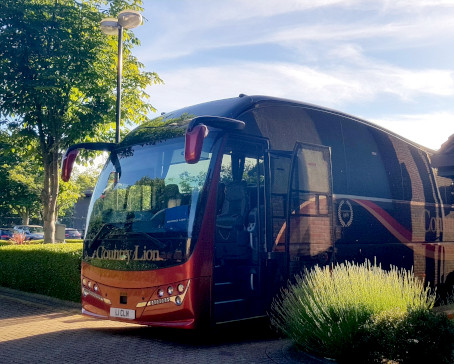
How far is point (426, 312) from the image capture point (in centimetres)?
691

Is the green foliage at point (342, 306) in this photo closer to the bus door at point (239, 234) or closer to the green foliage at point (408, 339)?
the green foliage at point (408, 339)

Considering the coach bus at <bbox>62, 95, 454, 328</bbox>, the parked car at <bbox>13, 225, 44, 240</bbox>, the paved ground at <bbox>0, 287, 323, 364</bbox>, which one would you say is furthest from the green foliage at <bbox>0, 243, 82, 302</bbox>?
the parked car at <bbox>13, 225, 44, 240</bbox>

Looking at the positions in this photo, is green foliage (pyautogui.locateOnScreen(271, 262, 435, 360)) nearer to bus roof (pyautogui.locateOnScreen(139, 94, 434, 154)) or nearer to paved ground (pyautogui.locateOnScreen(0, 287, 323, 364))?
paved ground (pyautogui.locateOnScreen(0, 287, 323, 364))

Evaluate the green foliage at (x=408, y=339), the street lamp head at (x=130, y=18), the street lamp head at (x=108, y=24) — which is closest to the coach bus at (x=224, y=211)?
the green foliage at (x=408, y=339)

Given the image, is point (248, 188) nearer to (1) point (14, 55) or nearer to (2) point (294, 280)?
(2) point (294, 280)

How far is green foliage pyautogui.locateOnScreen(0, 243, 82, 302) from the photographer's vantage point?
13.8 meters

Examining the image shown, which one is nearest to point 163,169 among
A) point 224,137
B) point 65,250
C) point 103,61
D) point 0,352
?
point 224,137

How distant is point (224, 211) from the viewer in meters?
8.70

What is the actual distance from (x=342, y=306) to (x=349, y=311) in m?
0.11

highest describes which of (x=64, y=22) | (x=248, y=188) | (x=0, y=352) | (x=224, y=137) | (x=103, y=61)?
(x=64, y=22)

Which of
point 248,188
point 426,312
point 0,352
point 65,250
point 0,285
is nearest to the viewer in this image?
point 426,312

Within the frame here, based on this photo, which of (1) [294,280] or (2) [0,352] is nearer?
(2) [0,352]

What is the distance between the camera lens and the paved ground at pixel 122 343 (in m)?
7.78

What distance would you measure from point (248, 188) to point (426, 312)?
10.7ft
